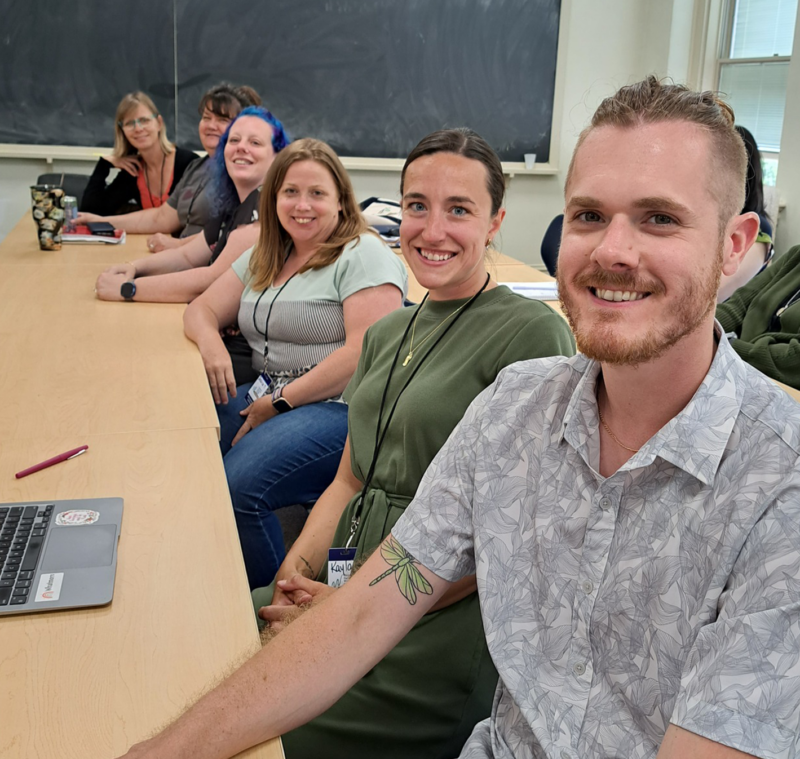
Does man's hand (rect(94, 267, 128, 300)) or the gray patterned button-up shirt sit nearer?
the gray patterned button-up shirt

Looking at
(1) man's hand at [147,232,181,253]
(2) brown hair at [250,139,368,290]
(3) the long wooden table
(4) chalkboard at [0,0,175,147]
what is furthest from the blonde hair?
(2) brown hair at [250,139,368,290]

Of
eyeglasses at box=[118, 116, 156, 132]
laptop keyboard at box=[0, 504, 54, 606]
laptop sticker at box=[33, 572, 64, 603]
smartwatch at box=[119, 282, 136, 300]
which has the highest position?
eyeglasses at box=[118, 116, 156, 132]

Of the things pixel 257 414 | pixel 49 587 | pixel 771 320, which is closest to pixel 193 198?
pixel 257 414

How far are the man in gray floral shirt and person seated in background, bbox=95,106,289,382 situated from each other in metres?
1.94

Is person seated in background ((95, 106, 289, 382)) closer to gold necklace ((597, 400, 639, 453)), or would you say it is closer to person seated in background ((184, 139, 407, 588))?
person seated in background ((184, 139, 407, 588))

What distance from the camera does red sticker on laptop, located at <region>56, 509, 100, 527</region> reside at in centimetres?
132

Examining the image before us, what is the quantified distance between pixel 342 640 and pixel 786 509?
539 millimetres

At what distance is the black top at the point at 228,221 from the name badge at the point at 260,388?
2.52 feet

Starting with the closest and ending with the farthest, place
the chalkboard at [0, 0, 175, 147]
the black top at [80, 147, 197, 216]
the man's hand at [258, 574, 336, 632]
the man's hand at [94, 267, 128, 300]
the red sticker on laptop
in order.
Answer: the red sticker on laptop, the man's hand at [258, 574, 336, 632], the man's hand at [94, 267, 128, 300], the black top at [80, 147, 197, 216], the chalkboard at [0, 0, 175, 147]

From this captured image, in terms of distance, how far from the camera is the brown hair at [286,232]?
2576 millimetres

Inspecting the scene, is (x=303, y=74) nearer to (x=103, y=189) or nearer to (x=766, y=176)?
(x=103, y=189)

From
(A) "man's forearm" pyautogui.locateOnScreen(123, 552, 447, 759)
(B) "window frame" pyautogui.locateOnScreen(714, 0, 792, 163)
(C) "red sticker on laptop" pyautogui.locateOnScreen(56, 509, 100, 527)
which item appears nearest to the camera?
(A) "man's forearm" pyautogui.locateOnScreen(123, 552, 447, 759)

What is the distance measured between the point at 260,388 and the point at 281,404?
0.64ft

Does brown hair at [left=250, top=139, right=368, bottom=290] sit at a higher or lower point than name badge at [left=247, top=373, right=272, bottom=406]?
higher
